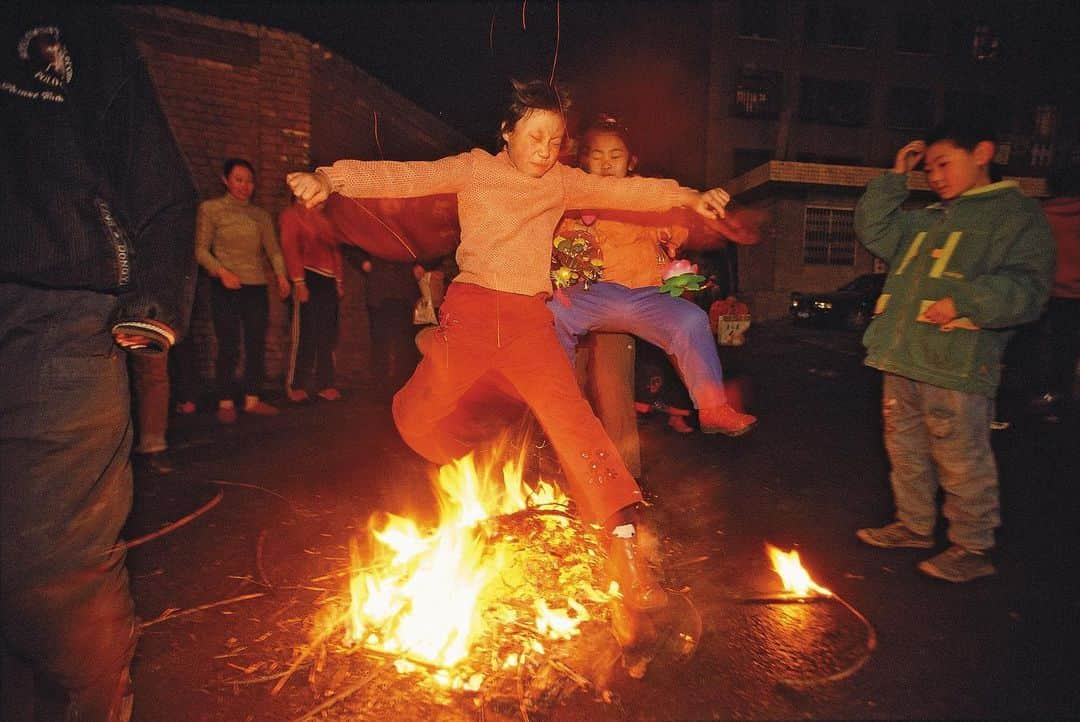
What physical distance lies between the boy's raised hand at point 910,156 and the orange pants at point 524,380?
2.32m

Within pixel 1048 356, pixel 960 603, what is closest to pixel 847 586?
pixel 960 603

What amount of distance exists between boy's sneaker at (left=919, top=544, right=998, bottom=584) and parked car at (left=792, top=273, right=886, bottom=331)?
1557cm

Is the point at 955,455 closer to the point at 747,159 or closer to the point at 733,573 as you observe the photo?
the point at 733,573

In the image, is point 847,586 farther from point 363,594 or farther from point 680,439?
point 680,439

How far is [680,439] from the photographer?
6.14 m

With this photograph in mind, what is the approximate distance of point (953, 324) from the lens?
316cm

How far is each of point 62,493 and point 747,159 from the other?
31615mm

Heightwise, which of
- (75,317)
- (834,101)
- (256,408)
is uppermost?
(834,101)

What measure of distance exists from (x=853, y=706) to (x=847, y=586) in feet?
3.27

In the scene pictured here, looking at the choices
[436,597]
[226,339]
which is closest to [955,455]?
[436,597]

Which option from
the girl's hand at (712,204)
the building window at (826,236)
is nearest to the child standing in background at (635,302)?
the girl's hand at (712,204)

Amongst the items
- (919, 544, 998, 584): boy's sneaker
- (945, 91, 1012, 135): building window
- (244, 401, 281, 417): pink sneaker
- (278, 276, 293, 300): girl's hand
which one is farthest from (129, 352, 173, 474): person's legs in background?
(945, 91, 1012, 135): building window

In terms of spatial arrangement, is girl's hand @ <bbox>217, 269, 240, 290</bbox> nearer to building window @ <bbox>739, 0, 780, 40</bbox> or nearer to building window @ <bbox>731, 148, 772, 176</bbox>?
building window @ <bbox>731, 148, 772, 176</bbox>

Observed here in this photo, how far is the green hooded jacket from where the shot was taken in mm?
3061
